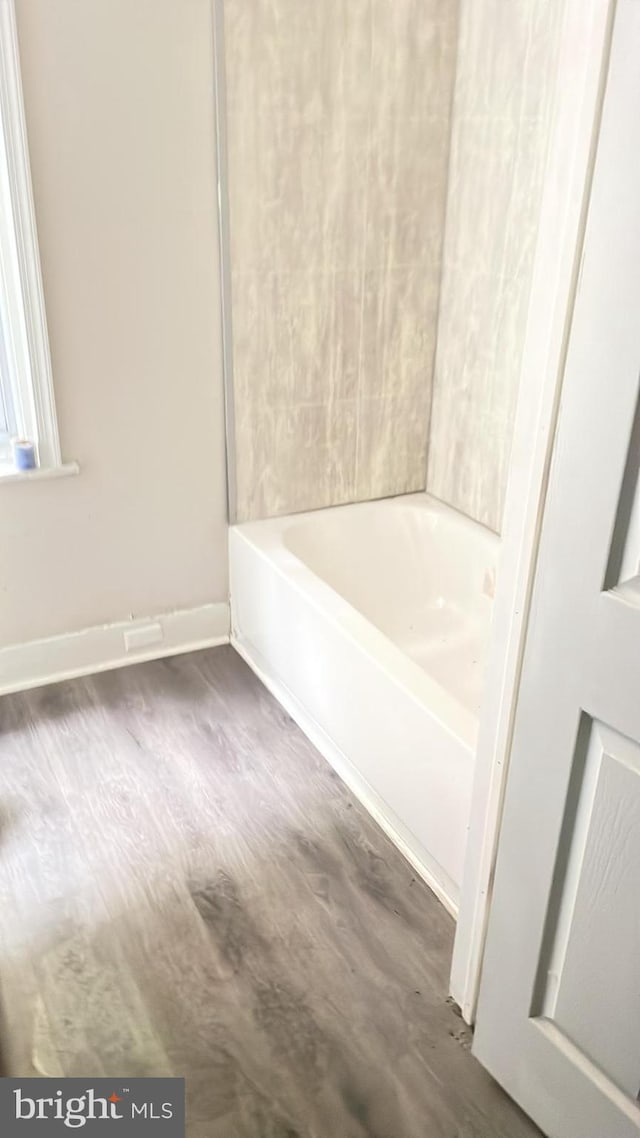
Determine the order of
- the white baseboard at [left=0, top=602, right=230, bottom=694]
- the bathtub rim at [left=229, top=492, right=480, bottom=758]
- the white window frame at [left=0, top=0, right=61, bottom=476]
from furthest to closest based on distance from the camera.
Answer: the white baseboard at [left=0, top=602, right=230, bottom=694] → the white window frame at [left=0, top=0, right=61, bottom=476] → the bathtub rim at [left=229, top=492, right=480, bottom=758]

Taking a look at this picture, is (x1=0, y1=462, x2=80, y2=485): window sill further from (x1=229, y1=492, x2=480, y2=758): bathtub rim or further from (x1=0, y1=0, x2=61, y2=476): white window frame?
(x1=229, y1=492, x2=480, y2=758): bathtub rim

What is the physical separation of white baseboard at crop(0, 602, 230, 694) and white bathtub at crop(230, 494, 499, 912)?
9cm

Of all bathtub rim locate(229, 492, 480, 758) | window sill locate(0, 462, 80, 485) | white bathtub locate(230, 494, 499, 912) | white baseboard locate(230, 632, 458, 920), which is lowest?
white baseboard locate(230, 632, 458, 920)

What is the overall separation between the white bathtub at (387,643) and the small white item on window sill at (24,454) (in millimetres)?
637

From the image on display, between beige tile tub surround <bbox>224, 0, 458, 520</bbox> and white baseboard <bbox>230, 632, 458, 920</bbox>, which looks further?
beige tile tub surround <bbox>224, 0, 458, 520</bbox>

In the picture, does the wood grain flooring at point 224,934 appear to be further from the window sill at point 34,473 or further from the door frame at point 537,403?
the window sill at point 34,473

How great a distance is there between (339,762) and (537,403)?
1318 millimetres

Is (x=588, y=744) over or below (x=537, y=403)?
below

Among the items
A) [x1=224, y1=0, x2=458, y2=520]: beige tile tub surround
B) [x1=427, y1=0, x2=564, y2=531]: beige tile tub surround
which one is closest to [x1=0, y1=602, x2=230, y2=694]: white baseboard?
[x1=224, y1=0, x2=458, y2=520]: beige tile tub surround

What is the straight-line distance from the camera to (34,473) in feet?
7.95

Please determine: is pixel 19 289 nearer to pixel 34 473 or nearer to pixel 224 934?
pixel 34 473

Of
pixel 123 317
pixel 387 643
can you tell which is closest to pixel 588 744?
pixel 387 643

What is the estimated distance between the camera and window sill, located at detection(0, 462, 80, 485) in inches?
94.4

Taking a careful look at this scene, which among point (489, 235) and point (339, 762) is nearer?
point (339, 762)
